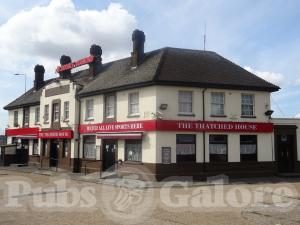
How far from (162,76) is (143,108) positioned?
7.64ft

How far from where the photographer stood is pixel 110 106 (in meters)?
27.9

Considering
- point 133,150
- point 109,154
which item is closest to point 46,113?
point 109,154

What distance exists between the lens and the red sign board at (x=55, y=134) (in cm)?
3084

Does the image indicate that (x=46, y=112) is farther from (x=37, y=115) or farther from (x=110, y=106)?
(x=110, y=106)

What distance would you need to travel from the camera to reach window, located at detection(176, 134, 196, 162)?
24344 mm

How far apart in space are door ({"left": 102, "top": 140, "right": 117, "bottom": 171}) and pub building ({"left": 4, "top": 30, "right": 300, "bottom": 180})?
7cm

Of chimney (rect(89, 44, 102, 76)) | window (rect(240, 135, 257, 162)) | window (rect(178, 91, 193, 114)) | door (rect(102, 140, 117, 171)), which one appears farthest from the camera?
chimney (rect(89, 44, 102, 76))

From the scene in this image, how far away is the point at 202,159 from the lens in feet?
81.3

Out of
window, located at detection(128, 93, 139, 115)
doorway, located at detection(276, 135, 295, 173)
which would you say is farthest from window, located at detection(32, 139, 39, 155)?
doorway, located at detection(276, 135, 295, 173)

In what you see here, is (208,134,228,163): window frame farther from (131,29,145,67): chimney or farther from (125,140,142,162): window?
(131,29,145,67): chimney

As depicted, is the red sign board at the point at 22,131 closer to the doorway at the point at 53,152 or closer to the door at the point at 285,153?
the doorway at the point at 53,152

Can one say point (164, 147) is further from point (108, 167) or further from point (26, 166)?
point (26, 166)

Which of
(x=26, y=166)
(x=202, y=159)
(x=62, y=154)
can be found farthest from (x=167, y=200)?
(x=26, y=166)

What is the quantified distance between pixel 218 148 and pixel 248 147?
2.25 m
